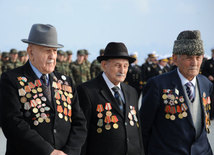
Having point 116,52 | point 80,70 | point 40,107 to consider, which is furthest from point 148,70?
point 40,107

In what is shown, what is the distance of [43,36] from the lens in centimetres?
318

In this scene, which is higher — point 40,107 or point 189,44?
point 189,44

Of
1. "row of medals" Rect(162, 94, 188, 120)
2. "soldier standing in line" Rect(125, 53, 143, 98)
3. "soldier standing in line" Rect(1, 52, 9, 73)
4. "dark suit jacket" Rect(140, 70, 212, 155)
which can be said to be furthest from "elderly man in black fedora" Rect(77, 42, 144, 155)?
"soldier standing in line" Rect(125, 53, 143, 98)

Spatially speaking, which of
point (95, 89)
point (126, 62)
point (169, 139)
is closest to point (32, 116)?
point (95, 89)

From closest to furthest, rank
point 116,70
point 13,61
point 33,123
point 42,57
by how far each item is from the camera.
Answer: point 33,123, point 42,57, point 116,70, point 13,61

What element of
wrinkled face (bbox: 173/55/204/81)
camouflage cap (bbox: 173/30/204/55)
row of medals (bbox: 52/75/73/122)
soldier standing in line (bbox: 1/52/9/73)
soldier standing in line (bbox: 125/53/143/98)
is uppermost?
camouflage cap (bbox: 173/30/204/55)

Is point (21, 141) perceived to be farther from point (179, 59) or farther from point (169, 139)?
point (179, 59)

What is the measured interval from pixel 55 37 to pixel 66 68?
1118cm

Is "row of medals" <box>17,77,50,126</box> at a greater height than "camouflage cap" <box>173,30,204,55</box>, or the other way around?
"camouflage cap" <box>173,30,204,55</box>

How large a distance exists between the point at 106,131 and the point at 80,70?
1062 centimetres

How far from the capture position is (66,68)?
567 inches

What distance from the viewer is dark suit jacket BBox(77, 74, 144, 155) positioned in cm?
368

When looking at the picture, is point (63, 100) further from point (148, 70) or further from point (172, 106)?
point (148, 70)

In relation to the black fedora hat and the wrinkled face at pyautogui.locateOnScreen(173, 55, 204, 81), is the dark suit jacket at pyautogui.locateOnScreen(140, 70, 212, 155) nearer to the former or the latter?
the wrinkled face at pyautogui.locateOnScreen(173, 55, 204, 81)
